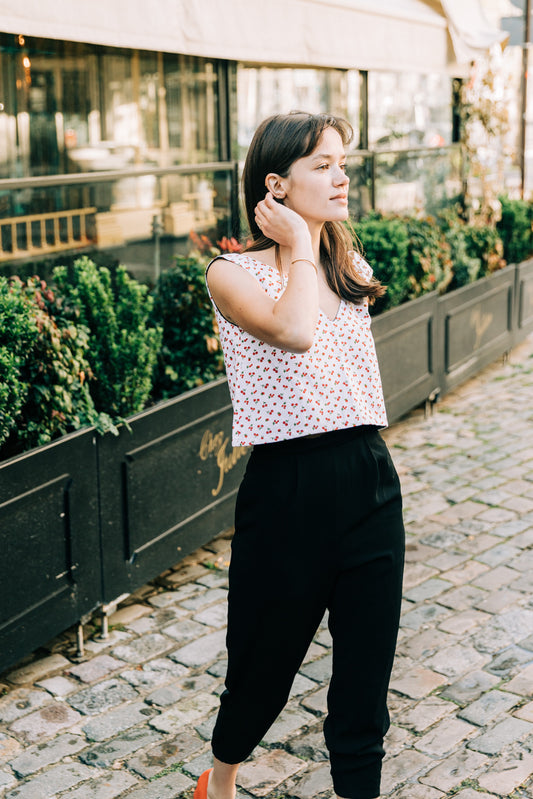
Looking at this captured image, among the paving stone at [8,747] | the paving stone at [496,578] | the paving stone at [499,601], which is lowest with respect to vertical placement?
the paving stone at [8,747]

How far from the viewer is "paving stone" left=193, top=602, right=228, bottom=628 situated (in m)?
4.25

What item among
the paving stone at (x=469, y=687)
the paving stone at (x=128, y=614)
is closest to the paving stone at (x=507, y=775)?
the paving stone at (x=469, y=687)

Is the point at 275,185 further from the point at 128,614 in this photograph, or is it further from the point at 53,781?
the point at 128,614

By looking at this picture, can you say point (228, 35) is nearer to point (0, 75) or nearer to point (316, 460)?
point (0, 75)

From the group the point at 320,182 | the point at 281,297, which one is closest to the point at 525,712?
the point at 281,297

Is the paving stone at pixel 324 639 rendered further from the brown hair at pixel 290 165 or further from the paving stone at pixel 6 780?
the brown hair at pixel 290 165

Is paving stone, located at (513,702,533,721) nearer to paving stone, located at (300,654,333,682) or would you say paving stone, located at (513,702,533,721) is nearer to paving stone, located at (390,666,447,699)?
paving stone, located at (390,666,447,699)

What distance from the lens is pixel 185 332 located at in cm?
527

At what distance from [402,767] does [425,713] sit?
1.14ft

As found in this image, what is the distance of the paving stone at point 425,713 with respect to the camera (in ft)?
11.1

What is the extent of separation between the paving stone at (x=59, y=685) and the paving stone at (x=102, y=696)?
0.04 metres

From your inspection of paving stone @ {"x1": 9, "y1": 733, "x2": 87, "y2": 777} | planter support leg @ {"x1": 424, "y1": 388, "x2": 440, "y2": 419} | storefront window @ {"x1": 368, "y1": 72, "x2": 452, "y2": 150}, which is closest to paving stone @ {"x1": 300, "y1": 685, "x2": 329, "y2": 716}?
paving stone @ {"x1": 9, "y1": 733, "x2": 87, "y2": 777}

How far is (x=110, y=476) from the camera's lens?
156 inches

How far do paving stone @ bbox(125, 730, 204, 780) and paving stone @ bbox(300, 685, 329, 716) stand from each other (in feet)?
→ 1.44
